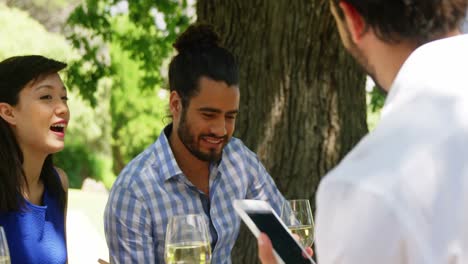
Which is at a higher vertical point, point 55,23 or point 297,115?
point 55,23

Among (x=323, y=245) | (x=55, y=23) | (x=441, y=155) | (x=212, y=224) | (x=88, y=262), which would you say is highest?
(x=55, y=23)

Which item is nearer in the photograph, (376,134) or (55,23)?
(376,134)

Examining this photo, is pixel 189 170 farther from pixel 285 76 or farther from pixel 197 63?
pixel 285 76

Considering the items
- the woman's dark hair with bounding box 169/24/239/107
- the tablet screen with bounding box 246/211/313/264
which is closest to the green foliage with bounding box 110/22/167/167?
the woman's dark hair with bounding box 169/24/239/107

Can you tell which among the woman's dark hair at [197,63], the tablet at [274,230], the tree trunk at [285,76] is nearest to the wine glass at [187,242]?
the tablet at [274,230]

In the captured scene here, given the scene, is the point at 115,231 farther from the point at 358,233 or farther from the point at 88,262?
the point at 88,262

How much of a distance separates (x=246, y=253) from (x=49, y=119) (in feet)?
7.83

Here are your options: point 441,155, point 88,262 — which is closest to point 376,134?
point 441,155

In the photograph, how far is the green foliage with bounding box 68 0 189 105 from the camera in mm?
10461

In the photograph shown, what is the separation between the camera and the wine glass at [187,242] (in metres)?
2.77

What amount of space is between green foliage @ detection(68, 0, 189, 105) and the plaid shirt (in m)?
6.23

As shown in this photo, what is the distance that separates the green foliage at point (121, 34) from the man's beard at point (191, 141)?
21.4 feet

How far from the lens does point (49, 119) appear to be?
3930mm

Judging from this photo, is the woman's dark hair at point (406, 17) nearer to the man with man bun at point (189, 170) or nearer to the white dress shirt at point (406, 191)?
the white dress shirt at point (406, 191)
